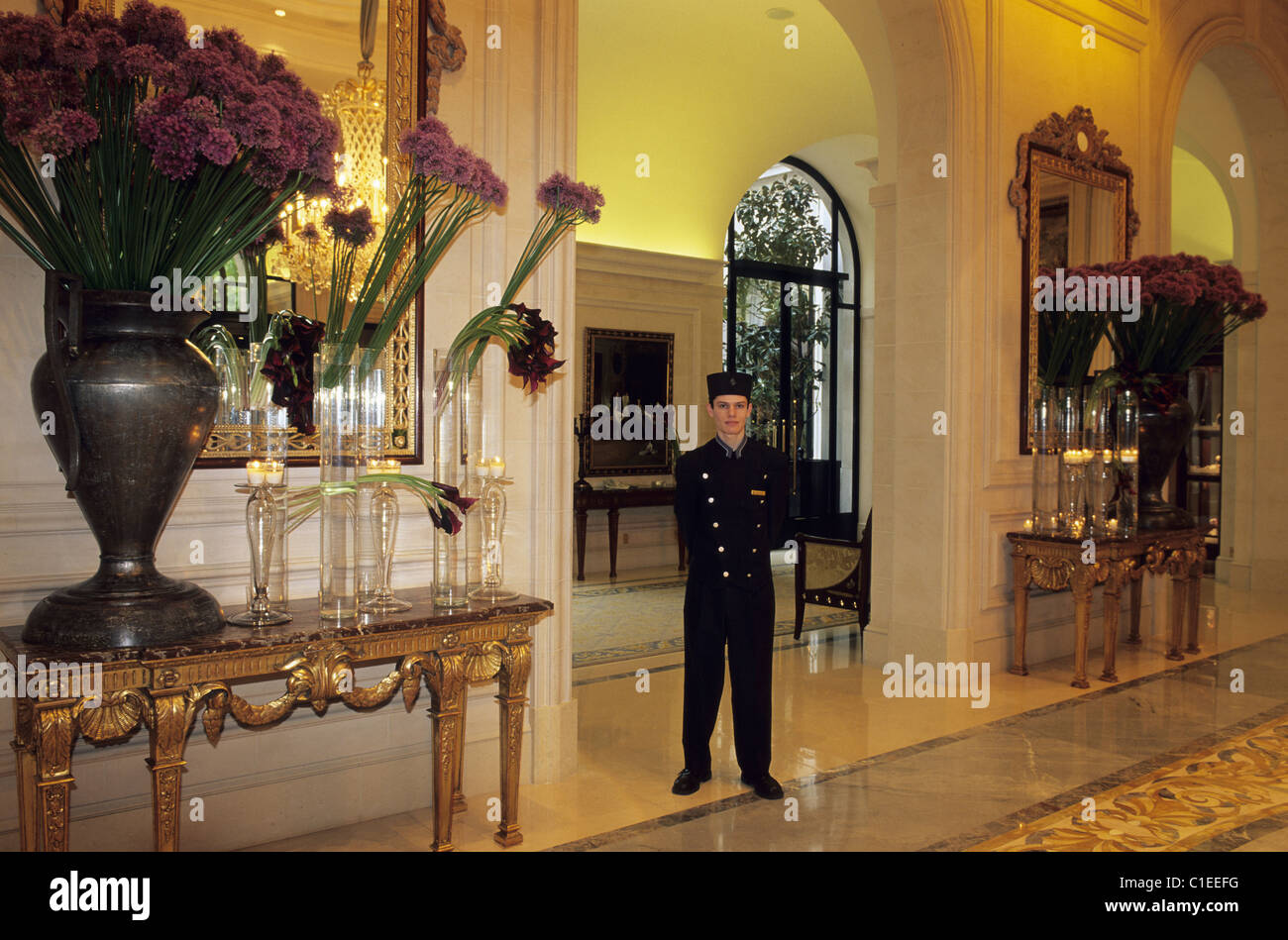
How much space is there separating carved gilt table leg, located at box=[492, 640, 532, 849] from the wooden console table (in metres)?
5.74

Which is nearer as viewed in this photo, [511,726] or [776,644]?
[511,726]

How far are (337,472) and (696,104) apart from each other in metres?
7.60

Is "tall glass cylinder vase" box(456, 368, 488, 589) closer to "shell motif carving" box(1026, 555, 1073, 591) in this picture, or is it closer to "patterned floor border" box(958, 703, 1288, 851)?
"patterned floor border" box(958, 703, 1288, 851)

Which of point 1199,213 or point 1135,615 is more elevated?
point 1199,213

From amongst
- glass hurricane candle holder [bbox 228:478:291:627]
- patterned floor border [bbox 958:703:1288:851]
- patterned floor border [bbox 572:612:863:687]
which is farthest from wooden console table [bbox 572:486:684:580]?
glass hurricane candle holder [bbox 228:478:291:627]

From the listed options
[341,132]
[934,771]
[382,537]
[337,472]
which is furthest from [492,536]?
[934,771]

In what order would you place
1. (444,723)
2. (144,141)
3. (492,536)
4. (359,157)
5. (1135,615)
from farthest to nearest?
(1135,615) < (359,157) < (492,536) < (444,723) < (144,141)

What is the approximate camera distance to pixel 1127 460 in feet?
19.5

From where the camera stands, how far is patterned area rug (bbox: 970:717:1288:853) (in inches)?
135

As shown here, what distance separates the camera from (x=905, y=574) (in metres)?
5.95

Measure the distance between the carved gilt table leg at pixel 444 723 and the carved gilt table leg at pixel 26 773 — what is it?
1044 millimetres

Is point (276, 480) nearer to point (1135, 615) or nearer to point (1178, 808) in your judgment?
point (1178, 808)

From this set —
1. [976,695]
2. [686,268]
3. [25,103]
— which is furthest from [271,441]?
[686,268]

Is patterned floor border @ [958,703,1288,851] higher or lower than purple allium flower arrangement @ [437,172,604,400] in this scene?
lower
